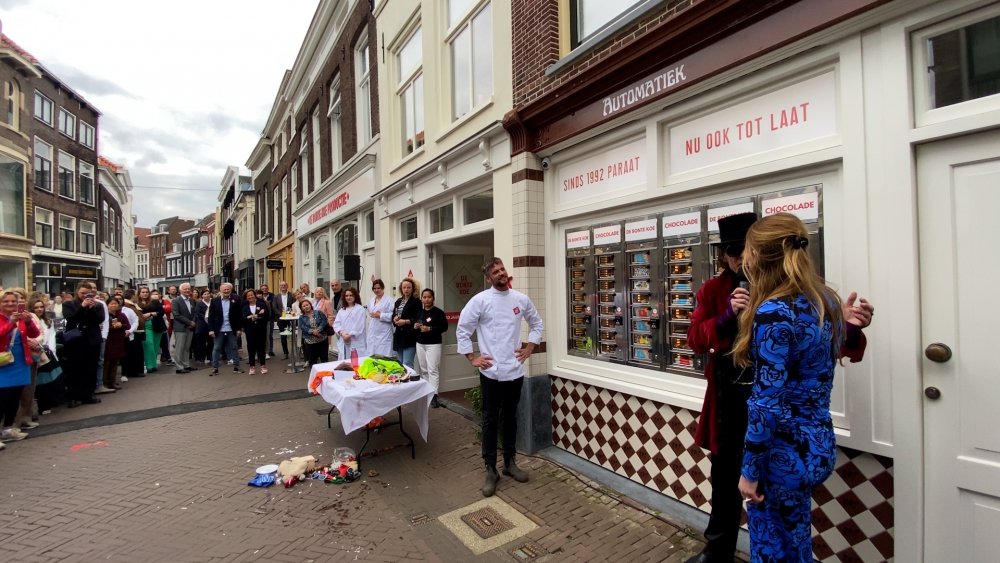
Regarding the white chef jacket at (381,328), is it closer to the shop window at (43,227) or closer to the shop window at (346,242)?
the shop window at (346,242)

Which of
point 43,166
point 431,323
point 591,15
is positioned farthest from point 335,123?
point 43,166

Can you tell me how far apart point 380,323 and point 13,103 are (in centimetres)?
2300

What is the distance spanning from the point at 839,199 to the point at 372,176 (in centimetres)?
842

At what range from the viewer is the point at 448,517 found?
145 inches

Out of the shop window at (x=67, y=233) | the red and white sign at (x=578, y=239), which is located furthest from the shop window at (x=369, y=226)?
the shop window at (x=67, y=233)

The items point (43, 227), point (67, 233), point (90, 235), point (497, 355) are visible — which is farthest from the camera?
point (90, 235)

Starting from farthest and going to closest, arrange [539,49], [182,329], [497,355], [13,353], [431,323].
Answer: [182,329] → [431,323] → [13,353] → [539,49] → [497,355]

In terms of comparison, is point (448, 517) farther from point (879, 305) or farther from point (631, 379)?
point (879, 305)

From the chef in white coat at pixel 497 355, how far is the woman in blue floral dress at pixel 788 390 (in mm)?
2437

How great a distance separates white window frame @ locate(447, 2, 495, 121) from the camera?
5.96 m

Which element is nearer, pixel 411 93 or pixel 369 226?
pixel 411 93

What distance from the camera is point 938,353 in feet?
Result: 7.67

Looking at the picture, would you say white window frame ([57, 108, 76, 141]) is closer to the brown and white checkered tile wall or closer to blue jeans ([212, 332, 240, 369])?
blue jeans ([212, 332, 240, 369])

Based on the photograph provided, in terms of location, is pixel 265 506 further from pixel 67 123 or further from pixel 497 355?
pixel 67 123
